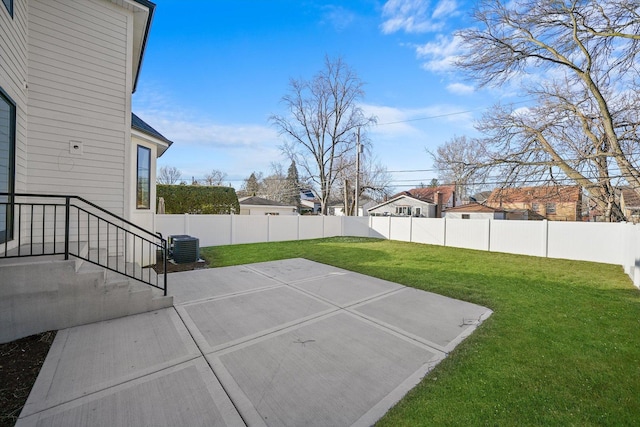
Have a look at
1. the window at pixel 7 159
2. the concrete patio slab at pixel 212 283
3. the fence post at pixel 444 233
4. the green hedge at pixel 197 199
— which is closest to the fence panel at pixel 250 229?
the green hedge at pixel 197 199

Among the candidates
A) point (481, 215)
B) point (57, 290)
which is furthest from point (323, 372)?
point (481, 215)

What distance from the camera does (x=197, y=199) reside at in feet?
50.6

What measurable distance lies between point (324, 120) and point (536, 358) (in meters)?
23.7

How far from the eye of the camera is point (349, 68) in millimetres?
23266

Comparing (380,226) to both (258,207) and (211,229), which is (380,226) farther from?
(258,207)

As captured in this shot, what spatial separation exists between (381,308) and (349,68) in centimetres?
2350

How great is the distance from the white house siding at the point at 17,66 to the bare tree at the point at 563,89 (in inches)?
508

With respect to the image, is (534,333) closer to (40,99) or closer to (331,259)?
(331,259)

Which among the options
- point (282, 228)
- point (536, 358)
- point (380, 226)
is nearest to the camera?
point (536, 358)

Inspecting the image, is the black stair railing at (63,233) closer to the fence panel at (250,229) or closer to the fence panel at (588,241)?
the fence panel at (250,229)

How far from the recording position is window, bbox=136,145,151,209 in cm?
736

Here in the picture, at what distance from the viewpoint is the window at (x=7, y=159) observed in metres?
3.79

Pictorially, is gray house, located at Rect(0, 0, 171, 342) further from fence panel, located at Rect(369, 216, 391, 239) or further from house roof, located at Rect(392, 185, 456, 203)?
house roof, located at Rect(392, 185, 456, 203)

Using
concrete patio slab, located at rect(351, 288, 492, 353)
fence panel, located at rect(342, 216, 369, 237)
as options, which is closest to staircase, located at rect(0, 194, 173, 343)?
concrete patio slab, located at rect(351, 288, 492, 353)
